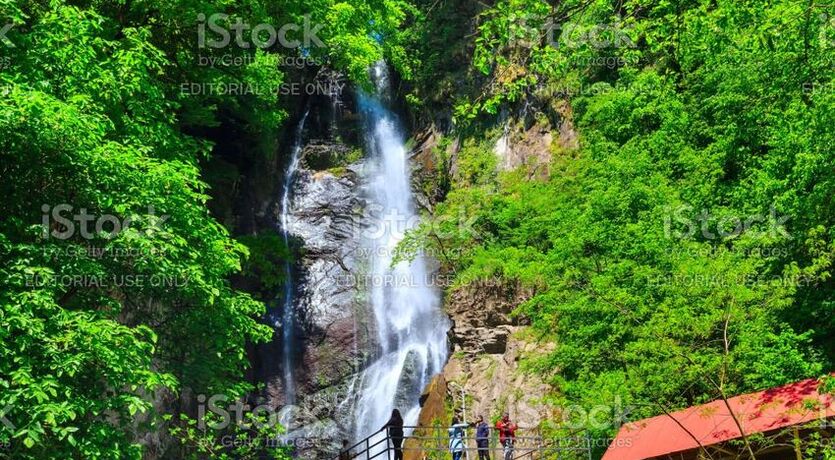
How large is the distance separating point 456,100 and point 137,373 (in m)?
20.4

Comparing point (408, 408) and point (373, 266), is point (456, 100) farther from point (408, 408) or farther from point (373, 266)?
point (408, 408)

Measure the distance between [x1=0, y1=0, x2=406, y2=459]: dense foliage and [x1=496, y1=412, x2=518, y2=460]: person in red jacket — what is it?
5.14m

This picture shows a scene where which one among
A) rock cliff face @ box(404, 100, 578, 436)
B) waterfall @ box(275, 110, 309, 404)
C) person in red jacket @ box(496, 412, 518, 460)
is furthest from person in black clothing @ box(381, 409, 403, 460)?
waterfall @ box(275, 110, 309, 404)

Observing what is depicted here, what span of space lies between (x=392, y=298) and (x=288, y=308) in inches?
147

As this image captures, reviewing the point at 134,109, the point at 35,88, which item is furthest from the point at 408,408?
the point at 35,88

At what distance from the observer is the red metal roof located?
916 centimetres

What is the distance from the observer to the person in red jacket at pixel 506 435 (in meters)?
14.8

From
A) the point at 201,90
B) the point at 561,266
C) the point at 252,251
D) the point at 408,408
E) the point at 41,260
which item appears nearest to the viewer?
the point at 41,260

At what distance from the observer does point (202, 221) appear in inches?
523

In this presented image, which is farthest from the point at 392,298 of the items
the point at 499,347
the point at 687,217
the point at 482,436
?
the point at 687,217

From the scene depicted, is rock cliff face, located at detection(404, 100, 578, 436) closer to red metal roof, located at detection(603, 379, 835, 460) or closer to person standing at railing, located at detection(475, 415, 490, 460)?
person standing at railing, located at detection(475, 415, 490, 460)

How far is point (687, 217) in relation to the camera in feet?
49.1

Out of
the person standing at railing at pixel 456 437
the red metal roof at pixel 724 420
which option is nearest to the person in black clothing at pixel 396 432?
the person standing at railing at pixel 456 437

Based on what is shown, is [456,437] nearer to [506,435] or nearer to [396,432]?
[506,435]
